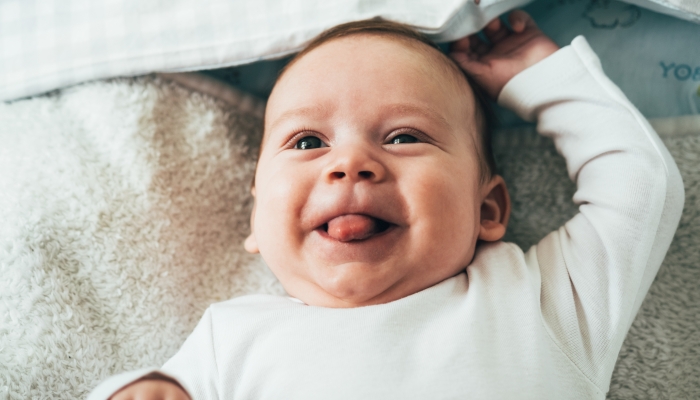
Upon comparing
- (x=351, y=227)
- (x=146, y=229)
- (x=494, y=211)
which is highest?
(x=351, y=227)

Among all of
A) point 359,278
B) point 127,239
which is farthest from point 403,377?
point 127,239

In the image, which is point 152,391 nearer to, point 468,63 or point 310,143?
point 310,143

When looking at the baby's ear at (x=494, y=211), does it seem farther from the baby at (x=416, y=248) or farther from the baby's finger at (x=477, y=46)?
the baby's finger at (x=477, y=46)

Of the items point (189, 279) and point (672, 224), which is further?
point (189, 279)

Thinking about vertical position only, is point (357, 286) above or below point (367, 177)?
below

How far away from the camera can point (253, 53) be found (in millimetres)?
1134

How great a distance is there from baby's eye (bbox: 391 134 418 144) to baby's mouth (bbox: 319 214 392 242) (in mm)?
155

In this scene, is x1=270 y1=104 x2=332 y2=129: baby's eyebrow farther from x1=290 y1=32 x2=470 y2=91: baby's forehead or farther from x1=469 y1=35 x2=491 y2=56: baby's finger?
x1=469 y1=35 x2=491 y2=56: baby's finger

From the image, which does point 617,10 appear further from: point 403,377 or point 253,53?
point 403,377

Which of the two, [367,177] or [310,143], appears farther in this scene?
[310,143]

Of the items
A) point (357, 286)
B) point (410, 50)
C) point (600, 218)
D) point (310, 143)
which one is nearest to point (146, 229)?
point (310, 143)

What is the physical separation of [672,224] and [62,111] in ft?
4.14

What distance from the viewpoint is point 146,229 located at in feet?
3.66

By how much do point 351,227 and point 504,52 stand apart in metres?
0.59
